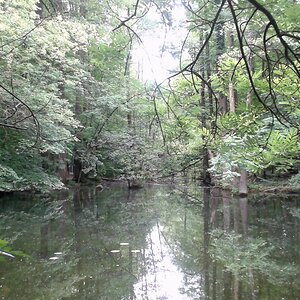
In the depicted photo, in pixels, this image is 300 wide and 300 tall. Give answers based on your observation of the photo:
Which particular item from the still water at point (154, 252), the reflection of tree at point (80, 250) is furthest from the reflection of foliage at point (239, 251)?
the reflection of tree at point (80, 250)

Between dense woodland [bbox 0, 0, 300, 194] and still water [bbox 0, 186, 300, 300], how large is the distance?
761 millimetres

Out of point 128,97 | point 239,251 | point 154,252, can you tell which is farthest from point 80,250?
point 128,97

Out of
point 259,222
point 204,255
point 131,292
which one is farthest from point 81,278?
point 259,222

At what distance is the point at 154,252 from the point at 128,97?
2406 millimetres

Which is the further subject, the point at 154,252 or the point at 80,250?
the point at 80,250

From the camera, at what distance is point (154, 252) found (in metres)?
5.92

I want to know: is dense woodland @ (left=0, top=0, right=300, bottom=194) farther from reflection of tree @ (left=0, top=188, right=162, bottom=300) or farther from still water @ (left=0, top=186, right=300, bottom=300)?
reflection of tree @ (left=0, top=188, right=162, bottom=300)

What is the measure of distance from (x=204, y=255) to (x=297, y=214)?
435 cm

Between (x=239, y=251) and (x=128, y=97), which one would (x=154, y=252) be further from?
(x=128, y=97)

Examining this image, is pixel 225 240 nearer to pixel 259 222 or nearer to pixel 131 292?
pixel 259 222

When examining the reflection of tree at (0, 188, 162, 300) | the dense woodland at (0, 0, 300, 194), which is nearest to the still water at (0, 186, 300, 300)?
the reflection of tree at (0, 188, 162, 300)

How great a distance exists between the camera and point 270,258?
5324 millimetres

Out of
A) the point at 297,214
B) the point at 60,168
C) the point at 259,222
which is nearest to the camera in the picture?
the point at 259,222

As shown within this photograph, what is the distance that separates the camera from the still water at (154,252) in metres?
4.26
